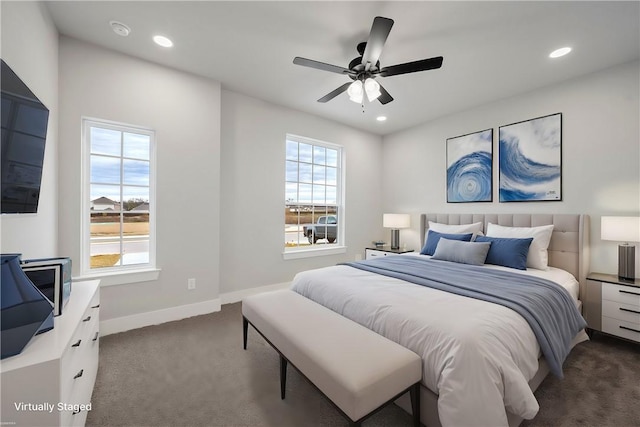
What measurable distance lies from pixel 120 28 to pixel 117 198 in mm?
1574

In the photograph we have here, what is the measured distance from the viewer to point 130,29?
7.68 feet

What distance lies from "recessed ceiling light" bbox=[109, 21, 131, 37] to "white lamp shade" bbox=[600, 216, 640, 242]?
474 cm

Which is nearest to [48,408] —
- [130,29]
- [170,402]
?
[170,402]

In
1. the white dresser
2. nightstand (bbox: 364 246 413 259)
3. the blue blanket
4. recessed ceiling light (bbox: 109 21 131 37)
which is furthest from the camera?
nightstand (bbox: 364 246 413 259)

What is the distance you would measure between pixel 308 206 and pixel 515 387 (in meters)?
3.47

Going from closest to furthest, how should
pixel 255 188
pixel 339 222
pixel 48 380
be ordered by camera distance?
pixel 48 380, pixel 255 188, pixel 339 222

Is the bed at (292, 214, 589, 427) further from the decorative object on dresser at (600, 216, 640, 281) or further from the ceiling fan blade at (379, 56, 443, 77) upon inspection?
the ceiling fan blade at (379, 56, 443, 77)

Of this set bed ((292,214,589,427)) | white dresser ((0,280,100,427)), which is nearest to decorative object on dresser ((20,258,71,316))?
white dresser ((0,280,100,427))

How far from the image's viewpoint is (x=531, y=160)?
3.32 metres

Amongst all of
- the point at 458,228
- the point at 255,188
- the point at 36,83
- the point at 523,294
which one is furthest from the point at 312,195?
the point at 36,83

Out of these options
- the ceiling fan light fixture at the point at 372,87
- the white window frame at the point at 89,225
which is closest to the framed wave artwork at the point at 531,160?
the ceiling fan light fixture at the point at 372,87

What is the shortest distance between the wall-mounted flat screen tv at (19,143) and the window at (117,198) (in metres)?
1.17

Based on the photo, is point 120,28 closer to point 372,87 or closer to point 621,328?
point 372,87

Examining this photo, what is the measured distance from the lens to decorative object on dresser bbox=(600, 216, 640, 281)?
2420 millimetres
